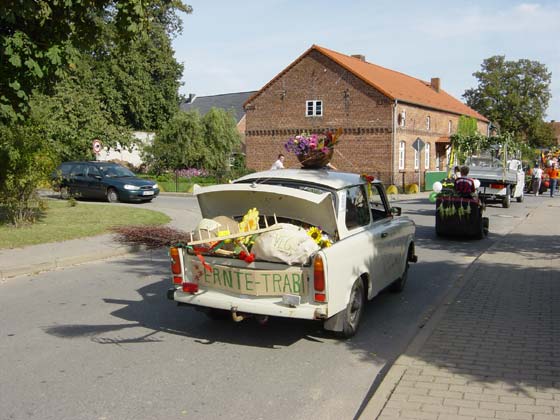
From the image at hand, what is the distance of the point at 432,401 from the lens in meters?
4.39

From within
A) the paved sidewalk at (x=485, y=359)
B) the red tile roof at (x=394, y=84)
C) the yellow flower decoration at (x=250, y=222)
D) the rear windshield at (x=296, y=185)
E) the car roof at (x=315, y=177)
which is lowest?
the paved sidewalk at (x=485, y=359)

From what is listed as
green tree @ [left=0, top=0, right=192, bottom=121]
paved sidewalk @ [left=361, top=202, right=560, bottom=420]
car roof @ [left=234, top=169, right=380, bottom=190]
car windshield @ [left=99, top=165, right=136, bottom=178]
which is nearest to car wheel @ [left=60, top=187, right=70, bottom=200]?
car windshield @ [left=99, top=165, right=136, bottom=178]

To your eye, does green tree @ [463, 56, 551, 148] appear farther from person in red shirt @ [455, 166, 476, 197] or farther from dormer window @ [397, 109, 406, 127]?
person in red shirt @ [455, 166, 476, 197]

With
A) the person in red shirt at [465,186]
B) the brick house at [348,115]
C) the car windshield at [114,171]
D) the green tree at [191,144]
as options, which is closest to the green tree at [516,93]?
the brick house at [348,115]

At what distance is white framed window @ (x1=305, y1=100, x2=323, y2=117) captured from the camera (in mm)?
40969

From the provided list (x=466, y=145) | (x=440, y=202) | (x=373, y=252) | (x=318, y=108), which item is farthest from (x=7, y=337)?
(x=318, y=108)

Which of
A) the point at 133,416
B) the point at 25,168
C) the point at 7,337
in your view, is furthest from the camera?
the point at 25,168

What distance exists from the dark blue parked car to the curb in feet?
54.6

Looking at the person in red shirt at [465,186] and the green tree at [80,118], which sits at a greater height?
the green tree at [80,118]

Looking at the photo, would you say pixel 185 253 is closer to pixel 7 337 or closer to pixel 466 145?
pixel 7 337

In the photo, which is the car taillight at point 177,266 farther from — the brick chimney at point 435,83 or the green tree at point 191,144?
the brick chimney at point 435,83

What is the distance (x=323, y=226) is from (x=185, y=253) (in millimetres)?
1439

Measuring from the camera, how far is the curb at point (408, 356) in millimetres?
4289

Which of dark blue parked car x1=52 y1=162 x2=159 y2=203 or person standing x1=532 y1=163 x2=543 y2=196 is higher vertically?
dark blue parked car x1=52 y1=162 x2=159 y2=203
